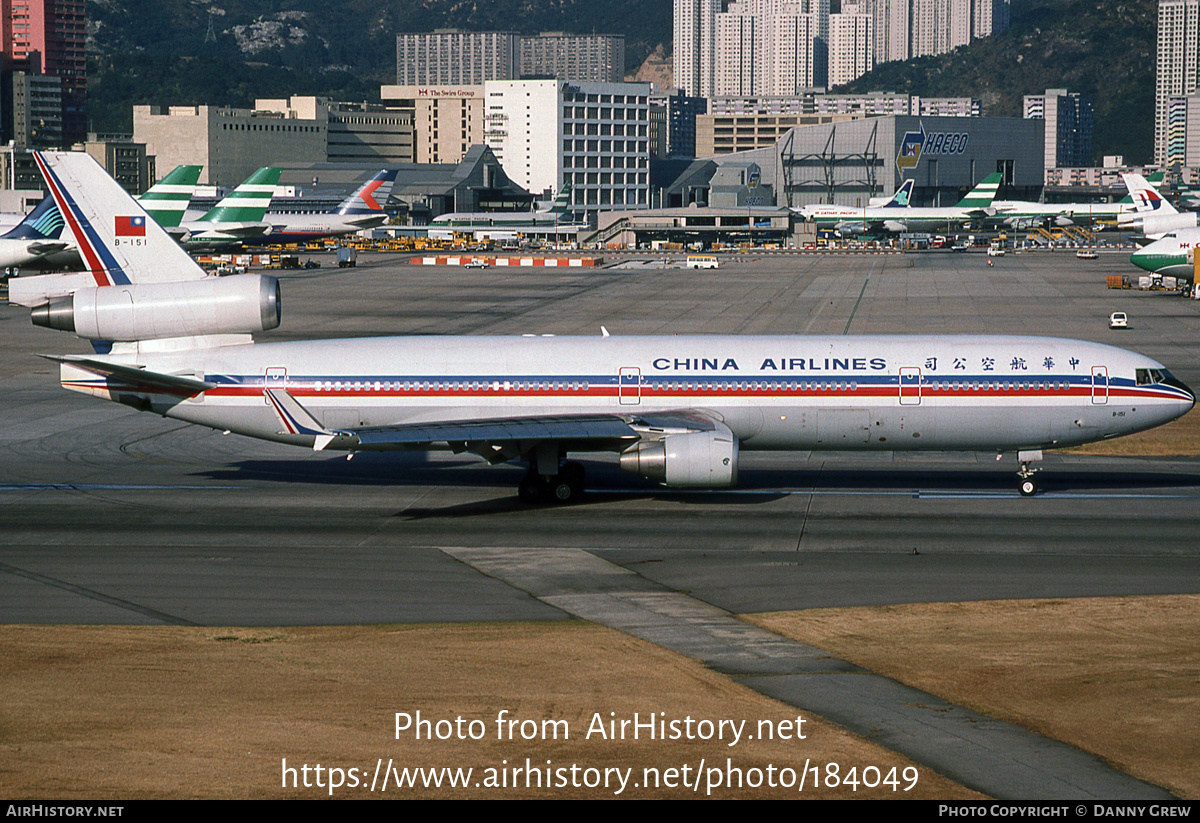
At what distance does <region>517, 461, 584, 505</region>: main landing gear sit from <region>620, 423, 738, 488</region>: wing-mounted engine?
3629 mm

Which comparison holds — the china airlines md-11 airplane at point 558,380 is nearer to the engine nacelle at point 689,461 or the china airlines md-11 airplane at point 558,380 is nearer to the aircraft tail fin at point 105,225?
the aircraft tail fin at point 105,225

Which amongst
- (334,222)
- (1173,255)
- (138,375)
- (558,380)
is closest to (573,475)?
(558,380)

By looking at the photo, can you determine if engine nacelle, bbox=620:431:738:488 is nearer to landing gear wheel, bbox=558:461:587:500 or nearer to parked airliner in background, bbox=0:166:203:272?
landing gear wheel, bbox=558:461:587:500

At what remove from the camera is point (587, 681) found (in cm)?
2461

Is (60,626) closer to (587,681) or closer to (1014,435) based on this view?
(587,681)

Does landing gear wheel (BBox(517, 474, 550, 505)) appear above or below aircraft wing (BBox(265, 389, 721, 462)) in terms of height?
below

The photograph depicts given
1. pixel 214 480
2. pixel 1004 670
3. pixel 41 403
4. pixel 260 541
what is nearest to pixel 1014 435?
pixel 1004 670

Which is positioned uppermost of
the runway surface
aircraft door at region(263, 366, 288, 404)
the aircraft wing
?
aircraft door at region(263, 366, 288, 404)

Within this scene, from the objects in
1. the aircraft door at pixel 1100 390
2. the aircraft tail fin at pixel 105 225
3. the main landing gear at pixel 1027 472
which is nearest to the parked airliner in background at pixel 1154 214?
the main landing gear at pixel 1027 472

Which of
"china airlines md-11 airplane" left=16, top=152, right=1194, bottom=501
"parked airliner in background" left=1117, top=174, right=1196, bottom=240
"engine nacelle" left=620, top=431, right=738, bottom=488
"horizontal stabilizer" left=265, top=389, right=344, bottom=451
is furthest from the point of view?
"parked airliner in background" left=1117, top=174, right=1196, bottom=240

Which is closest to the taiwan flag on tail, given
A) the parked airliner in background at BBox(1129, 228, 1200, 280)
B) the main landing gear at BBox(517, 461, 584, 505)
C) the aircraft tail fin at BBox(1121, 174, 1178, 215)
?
the main landing gear at BBox(517, 461, 584, 505)

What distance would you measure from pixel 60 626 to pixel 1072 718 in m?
20.4

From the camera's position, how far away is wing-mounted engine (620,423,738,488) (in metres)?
38.8

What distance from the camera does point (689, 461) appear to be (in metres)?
38.8
